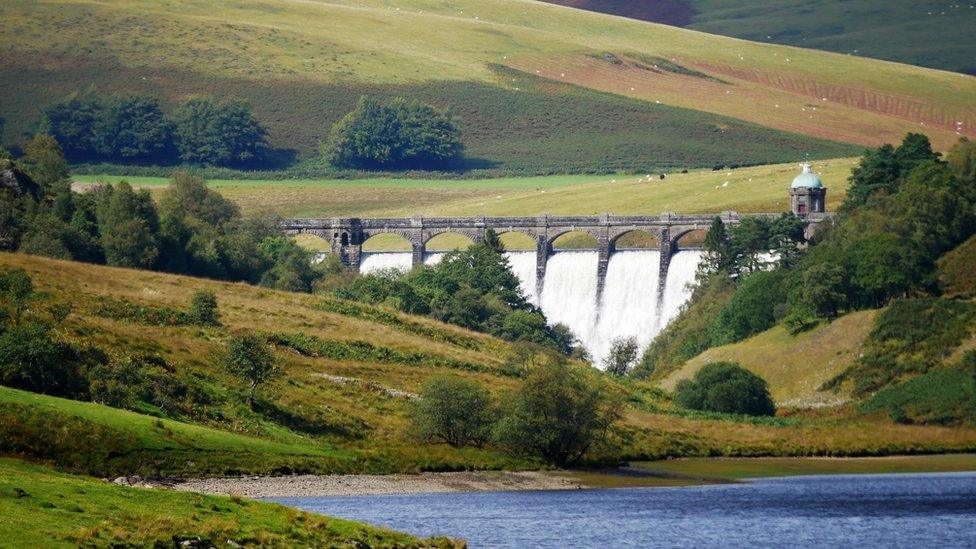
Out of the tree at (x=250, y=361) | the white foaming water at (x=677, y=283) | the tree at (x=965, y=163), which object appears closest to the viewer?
the tree at (x=250, y=361)

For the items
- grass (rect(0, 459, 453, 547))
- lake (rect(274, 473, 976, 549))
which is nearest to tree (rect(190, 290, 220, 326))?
lake (rect(274, 473, 976, 549))

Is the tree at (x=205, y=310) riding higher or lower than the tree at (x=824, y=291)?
lower

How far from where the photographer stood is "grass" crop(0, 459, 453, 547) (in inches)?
2067

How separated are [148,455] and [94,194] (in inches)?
3724

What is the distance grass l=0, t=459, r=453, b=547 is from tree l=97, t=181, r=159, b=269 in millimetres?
77900

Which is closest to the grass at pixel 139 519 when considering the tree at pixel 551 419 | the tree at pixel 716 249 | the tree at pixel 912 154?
the tree at pixel 551 419

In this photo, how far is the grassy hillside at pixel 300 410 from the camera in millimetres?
77500

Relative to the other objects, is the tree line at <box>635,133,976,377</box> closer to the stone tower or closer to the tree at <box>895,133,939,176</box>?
the tree at <box>895,133,939,176</box>

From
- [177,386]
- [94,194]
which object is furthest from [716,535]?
[94,194]

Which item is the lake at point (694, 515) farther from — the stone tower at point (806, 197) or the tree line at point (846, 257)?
the stone tower at point (806, 197)

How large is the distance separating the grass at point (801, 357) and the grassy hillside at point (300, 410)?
784cm

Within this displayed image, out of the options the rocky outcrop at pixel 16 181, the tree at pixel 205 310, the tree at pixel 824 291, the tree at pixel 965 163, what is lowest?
the tree at pixel 205 310

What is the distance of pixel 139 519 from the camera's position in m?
56.7

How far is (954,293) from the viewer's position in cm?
14350
